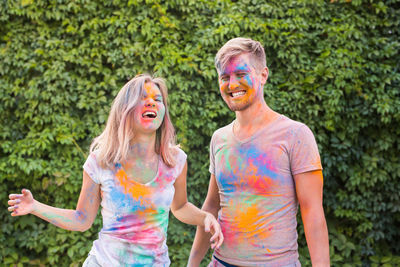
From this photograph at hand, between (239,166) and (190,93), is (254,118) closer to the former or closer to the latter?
(239,166)

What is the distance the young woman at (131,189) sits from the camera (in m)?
2.12

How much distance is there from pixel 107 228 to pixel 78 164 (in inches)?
97.7

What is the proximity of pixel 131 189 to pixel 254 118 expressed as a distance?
76 cm

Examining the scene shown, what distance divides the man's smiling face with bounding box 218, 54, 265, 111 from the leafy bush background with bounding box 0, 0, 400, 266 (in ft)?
7.93

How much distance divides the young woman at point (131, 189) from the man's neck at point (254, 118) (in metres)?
0.46

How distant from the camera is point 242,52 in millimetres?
2094

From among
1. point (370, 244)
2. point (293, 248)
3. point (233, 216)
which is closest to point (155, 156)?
point (233, 216)

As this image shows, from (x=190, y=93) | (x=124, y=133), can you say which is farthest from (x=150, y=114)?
Result: (x=190, y=93)

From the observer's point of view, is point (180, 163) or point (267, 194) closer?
point (267, 194)

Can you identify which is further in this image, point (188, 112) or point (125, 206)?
point (188, 112)

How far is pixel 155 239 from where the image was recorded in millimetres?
2164

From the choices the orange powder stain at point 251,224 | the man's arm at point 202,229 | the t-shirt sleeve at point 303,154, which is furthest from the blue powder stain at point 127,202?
the t-shirt sleeve at point 303,154

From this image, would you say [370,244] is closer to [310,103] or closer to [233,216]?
[310,103]

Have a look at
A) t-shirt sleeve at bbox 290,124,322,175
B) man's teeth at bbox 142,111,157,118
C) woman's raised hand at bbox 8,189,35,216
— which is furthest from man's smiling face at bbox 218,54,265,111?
woman's raised hand at bbox 8,189,35,216
